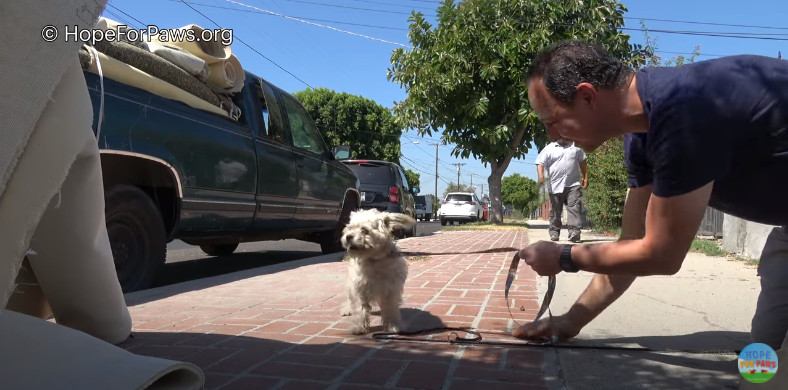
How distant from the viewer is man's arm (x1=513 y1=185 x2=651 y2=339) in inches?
119

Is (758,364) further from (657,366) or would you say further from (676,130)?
(676,130)

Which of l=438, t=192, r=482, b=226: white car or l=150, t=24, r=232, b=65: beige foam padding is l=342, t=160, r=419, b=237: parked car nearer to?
l=150, t=24, r=232, b=65: beige foam padding

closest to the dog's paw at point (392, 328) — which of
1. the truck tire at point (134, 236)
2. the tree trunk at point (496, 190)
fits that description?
the truck tire at point (134, 236)

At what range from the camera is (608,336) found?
3426 mm

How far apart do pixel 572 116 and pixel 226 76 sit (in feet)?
13.9

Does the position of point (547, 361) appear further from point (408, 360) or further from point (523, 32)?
point (523, 32)

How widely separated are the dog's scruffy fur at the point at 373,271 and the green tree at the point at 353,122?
1460 inches

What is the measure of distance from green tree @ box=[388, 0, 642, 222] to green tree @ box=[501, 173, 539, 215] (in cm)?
6811

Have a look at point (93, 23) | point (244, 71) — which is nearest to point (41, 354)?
point (93, 23)

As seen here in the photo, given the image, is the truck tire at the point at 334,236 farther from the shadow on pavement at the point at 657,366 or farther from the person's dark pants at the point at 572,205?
the shadow on pavement at the point at 657,366

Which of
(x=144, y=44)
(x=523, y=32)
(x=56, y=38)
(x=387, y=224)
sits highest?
(x=523, y=32)

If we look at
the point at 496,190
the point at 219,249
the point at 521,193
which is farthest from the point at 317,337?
the point at 521,193

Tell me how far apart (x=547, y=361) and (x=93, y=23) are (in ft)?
8.10

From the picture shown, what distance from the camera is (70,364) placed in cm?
176
